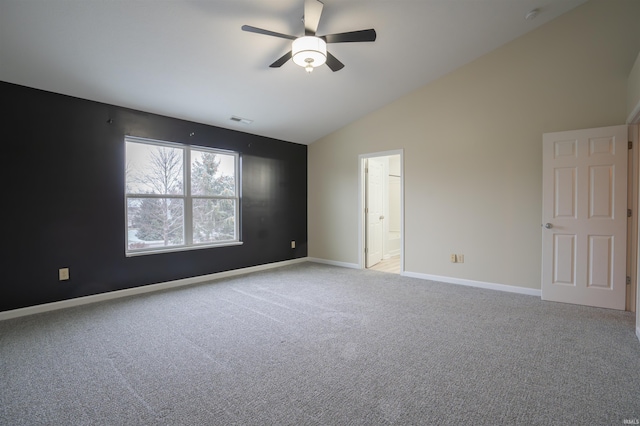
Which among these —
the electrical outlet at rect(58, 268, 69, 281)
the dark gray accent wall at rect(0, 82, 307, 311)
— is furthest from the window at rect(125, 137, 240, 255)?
the electrical outlet at rect(58, 268, 69, 281)

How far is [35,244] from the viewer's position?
3344 millimetres

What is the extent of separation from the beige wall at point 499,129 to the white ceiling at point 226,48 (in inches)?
11.9

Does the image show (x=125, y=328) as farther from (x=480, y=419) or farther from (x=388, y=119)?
(x=388, y=119)

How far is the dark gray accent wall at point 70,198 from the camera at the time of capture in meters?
3.23

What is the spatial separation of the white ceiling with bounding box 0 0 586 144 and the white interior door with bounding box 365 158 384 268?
1.58m

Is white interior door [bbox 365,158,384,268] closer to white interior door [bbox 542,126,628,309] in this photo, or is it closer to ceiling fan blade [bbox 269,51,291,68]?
white interior door [bbox 542,126,628,309]

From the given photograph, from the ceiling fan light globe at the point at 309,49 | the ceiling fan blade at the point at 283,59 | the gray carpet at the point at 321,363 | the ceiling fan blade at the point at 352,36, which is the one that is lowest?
the gray carpet at the point at 321,363

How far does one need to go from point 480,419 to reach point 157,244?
422 centimetres

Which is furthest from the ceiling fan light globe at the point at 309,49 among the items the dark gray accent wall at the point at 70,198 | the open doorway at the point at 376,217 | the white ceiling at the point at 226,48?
the open doorway at the point at 376,217

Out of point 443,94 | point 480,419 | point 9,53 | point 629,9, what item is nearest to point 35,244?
point 9,53

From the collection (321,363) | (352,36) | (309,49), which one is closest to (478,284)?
(321,363)

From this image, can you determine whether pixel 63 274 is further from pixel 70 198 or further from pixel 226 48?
pixel 226 48

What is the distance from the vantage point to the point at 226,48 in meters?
3.26

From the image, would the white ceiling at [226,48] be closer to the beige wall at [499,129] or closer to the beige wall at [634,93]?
the beige wall at [499,129]
